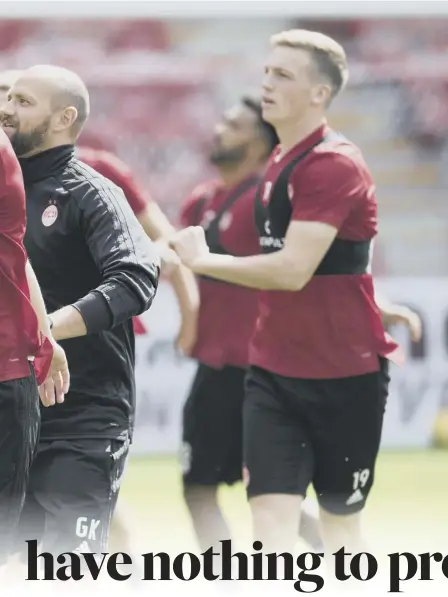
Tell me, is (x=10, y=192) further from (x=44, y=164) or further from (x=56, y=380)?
(x=44, y=164)

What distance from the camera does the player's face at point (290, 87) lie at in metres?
5.47

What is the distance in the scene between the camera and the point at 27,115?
4887 millimetres

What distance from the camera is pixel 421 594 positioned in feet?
20.7

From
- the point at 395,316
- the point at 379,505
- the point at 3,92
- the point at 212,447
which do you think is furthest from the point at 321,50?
the point at 379,505

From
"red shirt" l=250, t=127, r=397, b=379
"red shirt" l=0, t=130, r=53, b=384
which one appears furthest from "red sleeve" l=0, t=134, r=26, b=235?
"red shirt" l=250, t=127, r=397, b=379

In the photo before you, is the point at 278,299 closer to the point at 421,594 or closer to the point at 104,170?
the point at 104,170

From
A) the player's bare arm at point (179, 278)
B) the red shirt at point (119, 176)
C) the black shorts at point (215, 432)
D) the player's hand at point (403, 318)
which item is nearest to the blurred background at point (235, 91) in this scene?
the black shorts at point (215, 432)

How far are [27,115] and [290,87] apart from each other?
1070mm

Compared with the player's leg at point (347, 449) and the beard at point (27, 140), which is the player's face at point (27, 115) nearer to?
the beard at point (27, 140)

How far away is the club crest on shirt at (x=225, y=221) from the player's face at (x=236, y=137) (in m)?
0.27

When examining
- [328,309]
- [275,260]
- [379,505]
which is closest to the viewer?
[275,260]

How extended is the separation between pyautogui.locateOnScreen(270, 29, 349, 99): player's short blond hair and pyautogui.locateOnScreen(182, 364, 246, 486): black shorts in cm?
176

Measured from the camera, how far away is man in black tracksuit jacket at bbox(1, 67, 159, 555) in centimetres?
468

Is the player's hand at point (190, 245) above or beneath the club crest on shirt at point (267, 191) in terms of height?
beneath
